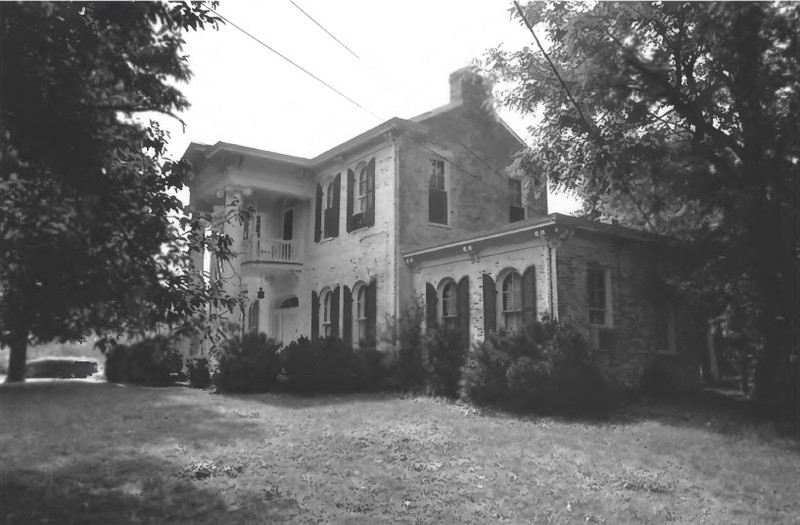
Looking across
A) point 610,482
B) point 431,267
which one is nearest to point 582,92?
point 431,267

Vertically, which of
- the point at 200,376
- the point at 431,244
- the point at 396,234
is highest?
the point at 396,234

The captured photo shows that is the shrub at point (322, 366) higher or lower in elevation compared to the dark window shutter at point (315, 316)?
lower

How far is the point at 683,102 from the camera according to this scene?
13.3 m

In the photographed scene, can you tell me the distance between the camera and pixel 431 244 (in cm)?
1806

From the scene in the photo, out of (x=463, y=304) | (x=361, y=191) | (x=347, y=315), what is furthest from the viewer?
(x=361, y=191)

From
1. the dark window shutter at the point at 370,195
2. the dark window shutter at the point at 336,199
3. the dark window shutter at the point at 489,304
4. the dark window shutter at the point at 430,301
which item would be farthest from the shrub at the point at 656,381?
the dark window shutter at the point at 336,199

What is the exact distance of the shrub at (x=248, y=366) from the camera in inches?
677

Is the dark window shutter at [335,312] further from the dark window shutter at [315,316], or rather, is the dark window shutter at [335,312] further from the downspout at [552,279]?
the downspout at [552,279]

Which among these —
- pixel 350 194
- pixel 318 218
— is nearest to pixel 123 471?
pixel 350 194

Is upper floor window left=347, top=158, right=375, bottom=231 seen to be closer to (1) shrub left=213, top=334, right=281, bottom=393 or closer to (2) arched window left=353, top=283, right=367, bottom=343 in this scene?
(2) arched window left=353, top=283, right=367, bottom=343

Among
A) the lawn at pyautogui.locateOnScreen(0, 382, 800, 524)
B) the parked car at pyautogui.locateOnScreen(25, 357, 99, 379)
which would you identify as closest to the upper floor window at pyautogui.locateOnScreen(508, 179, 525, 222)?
the lawn at pyautogui.locateOnScreen(0, 382, 800, 524)

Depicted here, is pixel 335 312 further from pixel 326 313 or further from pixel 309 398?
pixel 309 398

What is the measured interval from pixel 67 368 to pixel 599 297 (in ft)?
81.0

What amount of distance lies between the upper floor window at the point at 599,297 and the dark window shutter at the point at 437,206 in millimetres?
Result: 6127
